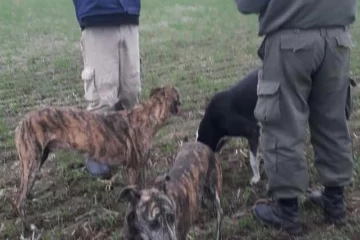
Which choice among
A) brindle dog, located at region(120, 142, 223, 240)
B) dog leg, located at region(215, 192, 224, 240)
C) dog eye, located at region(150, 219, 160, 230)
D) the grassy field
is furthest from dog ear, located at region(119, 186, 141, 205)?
the grassy field

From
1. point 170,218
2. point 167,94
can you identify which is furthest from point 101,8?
point 170,218

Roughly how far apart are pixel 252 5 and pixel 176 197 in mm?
1398

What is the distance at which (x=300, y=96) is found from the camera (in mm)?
4559

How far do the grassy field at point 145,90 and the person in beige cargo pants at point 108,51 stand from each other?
498 mm

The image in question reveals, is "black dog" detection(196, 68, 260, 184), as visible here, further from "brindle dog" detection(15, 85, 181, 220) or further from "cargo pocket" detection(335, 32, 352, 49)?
"cargo pocket" detection(335, 32, 352, 49)

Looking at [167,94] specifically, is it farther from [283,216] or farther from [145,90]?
[145,90]

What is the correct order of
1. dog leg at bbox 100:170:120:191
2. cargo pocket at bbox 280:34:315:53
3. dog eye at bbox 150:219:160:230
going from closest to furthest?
dog eye at bbox 150:219:160:230, cargo pocket at bbox 280:34:315:53, dog leg at bbox 100:170:120:191

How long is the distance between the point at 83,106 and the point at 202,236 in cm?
385

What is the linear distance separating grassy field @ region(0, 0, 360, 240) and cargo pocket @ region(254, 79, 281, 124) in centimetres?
79

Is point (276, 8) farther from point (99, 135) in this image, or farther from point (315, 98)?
point (99, 135)

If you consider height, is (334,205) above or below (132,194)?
below

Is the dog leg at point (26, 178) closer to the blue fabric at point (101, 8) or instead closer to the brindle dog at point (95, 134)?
the brindle dog at point (95, 134)

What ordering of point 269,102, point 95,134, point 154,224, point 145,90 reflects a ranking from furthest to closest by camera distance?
point 145,90
point 95,134
point 269,102
point 154,224

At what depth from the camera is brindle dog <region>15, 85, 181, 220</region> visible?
192 inches
